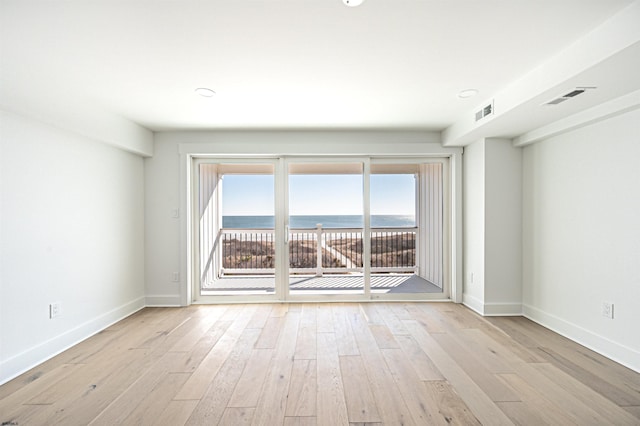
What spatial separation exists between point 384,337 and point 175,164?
3.35 metres

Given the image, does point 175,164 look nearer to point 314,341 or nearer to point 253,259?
point 253,259

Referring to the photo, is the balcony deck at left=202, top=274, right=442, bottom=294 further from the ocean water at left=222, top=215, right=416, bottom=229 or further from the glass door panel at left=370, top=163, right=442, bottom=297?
the ocean water at left=222, top=215, right=416, bottom=229

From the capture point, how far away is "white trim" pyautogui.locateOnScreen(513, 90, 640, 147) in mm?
2511

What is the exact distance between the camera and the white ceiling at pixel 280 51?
5.89ft

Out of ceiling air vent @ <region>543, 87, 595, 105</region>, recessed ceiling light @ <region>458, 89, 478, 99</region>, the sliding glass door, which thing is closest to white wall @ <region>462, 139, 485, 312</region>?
the sliding glass door

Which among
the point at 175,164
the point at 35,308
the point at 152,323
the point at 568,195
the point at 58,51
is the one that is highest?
the point at 58,51

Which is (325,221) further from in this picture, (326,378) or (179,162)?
(326,378)

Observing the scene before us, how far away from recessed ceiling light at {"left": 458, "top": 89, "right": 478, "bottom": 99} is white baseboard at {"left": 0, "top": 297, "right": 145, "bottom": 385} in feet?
13.8

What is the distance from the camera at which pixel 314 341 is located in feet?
10.5

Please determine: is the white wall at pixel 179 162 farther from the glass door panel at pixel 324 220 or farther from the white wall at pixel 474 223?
the white wall at pixel 474 223

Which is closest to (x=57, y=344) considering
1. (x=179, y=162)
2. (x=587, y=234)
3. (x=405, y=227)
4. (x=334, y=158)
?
(x=179, y=162)

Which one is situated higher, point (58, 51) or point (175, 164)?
point (58, 51)

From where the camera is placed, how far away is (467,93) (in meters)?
3.04

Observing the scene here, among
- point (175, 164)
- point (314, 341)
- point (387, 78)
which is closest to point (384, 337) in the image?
point (314, 341)
